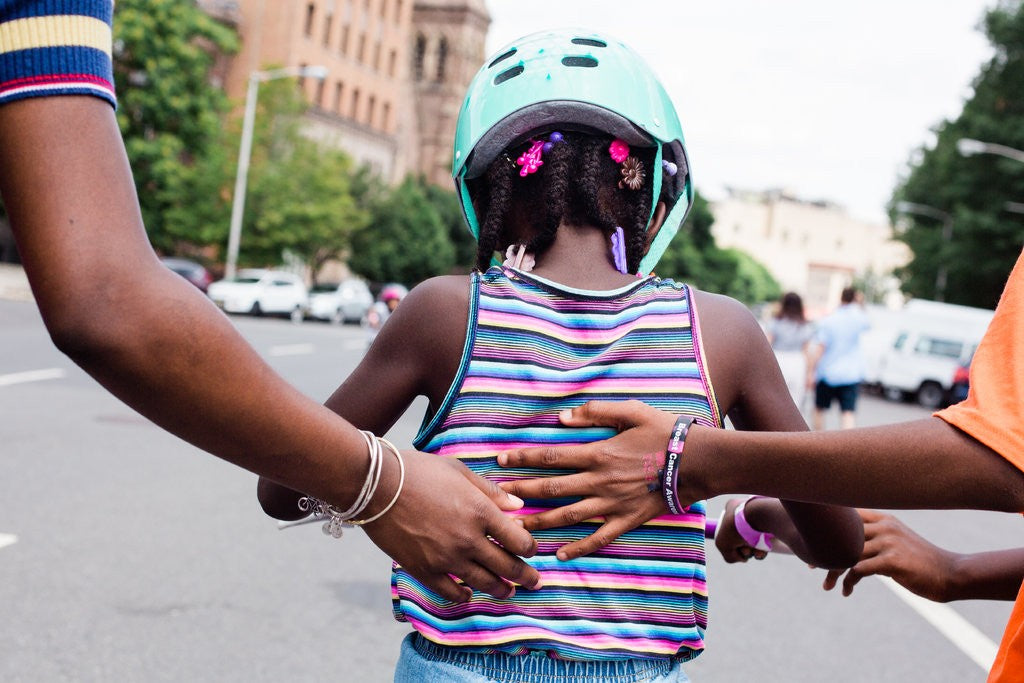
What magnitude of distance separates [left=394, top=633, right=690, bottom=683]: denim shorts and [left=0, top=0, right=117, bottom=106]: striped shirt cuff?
0.89 m

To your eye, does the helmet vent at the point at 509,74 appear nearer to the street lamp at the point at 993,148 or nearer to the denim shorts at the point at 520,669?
the denim shorts at the point at 520,669

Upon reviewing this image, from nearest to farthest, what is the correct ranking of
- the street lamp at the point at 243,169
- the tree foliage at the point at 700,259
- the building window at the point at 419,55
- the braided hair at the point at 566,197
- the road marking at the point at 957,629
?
1. the braided hair at the point at 566,197
2. the road marking at the point at 957,629
3. the street lamp at the point at 243,169
4. the building window at the point at 419,55
5. the tree foliage at the point at 700,259

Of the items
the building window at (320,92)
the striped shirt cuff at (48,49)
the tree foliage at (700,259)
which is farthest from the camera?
the tree foliage at (700,259)

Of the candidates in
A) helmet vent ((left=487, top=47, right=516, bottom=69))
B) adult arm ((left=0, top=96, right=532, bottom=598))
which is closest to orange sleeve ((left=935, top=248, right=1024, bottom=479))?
adult arm ((left=0, top=96, right=532, bottom=598))

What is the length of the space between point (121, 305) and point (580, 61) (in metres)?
0.98

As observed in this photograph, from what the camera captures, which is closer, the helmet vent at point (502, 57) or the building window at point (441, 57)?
the helmet vent at point (502, 57)

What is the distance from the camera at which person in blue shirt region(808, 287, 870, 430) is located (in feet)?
44.0

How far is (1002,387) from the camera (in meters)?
1.50

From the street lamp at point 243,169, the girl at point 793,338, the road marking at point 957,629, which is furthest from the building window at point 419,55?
the road marking at point 957,629

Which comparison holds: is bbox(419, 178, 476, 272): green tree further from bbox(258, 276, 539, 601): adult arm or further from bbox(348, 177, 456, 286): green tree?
bbox(258, 276, 539, 601): adult arm

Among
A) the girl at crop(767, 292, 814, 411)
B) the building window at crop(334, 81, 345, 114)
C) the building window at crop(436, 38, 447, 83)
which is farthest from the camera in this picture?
the building window at crop(436, 38, 447, 83)

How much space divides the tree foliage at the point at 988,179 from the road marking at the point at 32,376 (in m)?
31.0

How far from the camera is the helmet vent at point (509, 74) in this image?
1978mm

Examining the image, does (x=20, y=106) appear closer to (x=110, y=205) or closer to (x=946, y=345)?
(x=110, y=205)
